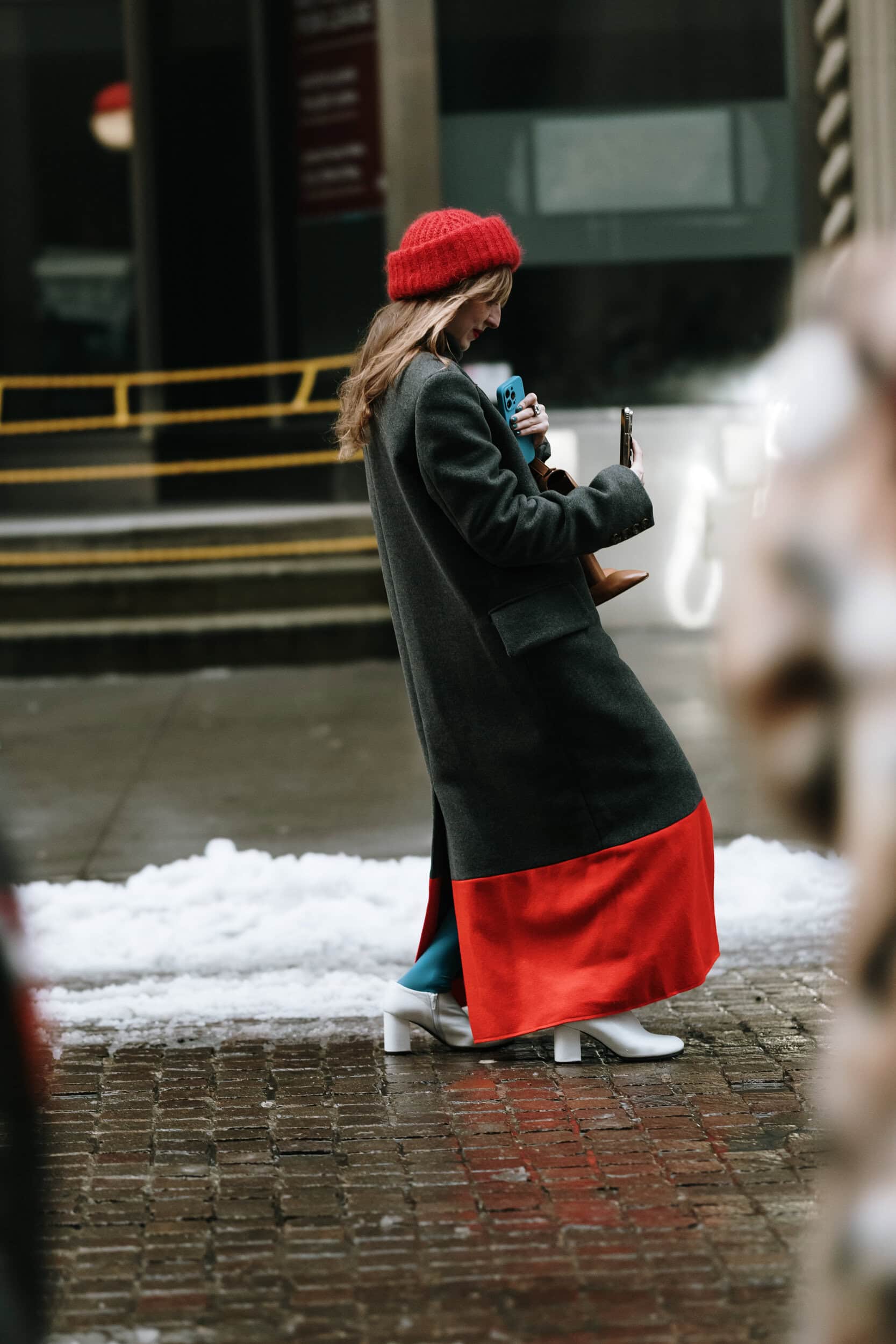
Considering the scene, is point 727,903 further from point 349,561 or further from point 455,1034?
point 349,561

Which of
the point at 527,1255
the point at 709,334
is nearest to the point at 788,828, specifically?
the point at 527,1255

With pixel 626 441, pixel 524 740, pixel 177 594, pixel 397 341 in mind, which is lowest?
pixel 177 594

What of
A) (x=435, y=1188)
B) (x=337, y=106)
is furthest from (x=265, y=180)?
(x=435, y=1188)

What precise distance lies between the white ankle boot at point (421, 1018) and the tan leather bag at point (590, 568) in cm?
105

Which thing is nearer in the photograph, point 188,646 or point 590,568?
point 590,568

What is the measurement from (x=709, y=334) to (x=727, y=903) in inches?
260

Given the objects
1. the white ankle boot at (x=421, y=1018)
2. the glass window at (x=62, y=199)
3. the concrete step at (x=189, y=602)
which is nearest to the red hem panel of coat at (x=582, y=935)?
the white ankle boot at (x=421, y=1018)

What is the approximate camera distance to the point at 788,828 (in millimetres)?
1892

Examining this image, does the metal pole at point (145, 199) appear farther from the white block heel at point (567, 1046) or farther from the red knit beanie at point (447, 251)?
the white block heel at point (567, 1046)

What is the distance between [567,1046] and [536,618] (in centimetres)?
105

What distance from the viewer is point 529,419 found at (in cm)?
414

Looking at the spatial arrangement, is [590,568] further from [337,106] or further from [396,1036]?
[337,106]

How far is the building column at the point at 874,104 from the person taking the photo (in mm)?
10766

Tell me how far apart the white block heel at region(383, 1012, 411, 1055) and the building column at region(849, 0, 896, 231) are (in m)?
7.70
